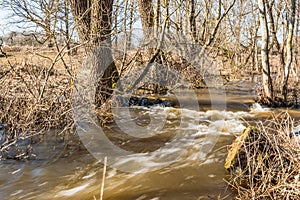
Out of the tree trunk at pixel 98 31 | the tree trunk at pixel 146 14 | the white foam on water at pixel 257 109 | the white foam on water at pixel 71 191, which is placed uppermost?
the tree trunk at pixel 146 14

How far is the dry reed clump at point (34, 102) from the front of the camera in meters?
6.09

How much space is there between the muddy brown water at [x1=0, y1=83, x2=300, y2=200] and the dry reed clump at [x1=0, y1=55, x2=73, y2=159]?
412 mm

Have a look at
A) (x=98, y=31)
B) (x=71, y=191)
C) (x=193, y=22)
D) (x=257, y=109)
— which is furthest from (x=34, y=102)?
(x=193, y=22)

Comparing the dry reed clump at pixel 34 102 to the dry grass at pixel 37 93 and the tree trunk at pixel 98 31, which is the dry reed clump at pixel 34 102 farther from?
the tree trunk at pixel 98 31

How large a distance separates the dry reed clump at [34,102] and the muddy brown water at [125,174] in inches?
16.2

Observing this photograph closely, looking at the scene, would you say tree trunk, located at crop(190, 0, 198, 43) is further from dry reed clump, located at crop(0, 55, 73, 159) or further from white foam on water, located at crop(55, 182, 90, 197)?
white foam on water, located at crop(55, 182, 90, 197)

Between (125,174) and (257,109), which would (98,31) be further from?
(257,109)

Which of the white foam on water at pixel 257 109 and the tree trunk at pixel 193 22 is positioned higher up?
the tree trunk at pixel 193 22

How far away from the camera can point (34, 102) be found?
6441 millimetres

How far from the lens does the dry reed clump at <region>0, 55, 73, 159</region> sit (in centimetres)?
609

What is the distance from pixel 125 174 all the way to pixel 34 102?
2.71 meters

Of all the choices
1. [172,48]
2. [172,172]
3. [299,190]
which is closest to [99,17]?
[172,172]

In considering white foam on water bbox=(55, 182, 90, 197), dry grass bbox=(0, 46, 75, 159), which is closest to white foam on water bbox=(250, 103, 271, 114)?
dry grass bbox=(0, 46, 75, 159)

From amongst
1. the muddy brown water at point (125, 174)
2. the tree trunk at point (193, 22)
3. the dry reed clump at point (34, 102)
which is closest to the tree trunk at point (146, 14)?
the tree trunk at point (193, 22)
